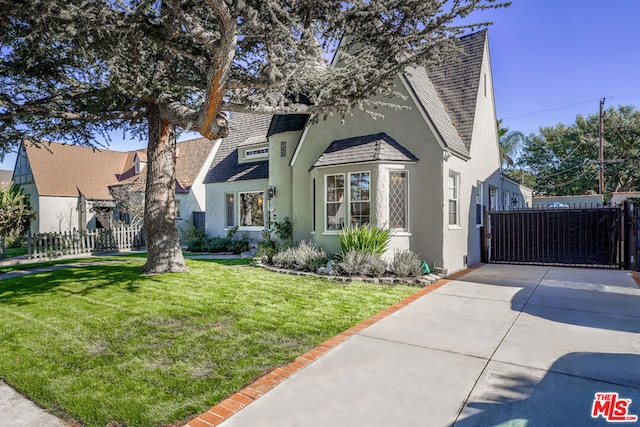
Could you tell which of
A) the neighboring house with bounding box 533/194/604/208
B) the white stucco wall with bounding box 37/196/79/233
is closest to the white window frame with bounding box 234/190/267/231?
the white stucco wall with bounding box 37/196/79/233

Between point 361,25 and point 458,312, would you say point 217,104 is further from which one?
point 458,312

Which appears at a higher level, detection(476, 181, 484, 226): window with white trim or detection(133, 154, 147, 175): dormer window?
detection(133, 154, 147, 175): dormer window

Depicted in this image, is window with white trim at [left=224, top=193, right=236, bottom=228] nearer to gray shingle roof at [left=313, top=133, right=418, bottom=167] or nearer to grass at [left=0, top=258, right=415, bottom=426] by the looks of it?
gray shingle roof at [left=313, top=133, right=418, bottom=167]

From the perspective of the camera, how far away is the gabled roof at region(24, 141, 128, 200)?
24.6 metres

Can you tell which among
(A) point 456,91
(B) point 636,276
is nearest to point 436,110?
(A) point 456,91

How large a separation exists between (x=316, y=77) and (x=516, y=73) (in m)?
20.5

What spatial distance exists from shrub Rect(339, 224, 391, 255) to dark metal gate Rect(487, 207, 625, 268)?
609 cm

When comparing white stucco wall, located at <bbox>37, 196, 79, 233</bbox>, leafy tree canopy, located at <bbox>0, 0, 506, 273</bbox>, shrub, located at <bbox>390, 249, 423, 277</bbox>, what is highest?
leafy tree canopy, located at <bbox>0, 0, 506, 273</bbox>

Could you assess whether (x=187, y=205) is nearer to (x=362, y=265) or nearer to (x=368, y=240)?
(x=368, y=240)

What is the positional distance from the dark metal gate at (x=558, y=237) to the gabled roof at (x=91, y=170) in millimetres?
18691

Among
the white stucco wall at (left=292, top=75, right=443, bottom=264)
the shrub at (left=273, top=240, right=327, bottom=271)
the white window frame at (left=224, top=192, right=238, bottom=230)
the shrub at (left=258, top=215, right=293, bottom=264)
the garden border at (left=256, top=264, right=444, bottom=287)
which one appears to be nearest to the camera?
the garden border at (left=256, top=264, right=444, bottom=287)

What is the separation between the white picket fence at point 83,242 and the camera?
14987 mm

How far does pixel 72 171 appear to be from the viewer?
26078 millimetres

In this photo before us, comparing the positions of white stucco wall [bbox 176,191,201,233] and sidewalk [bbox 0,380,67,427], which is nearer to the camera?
sidewalk [bbox 0,380,67,427]
